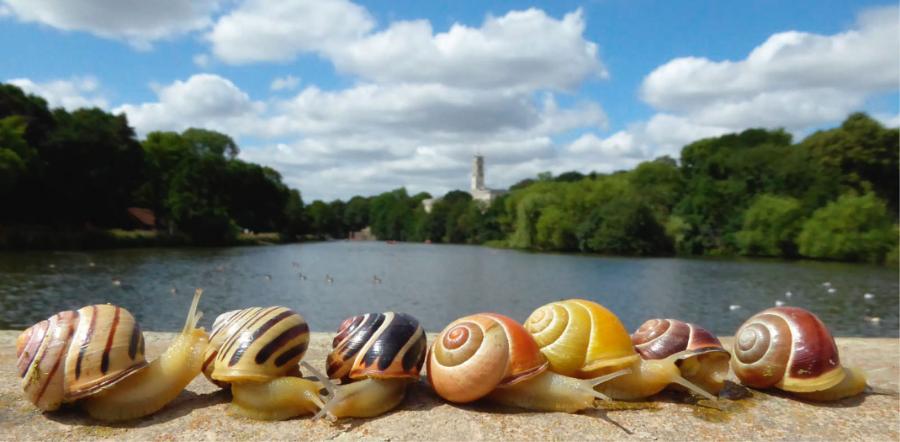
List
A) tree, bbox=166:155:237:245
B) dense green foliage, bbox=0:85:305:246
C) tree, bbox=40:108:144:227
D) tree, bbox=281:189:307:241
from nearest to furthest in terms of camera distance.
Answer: dense green foliage, bbox=0:85:305:246 → tree, bbox=40:108:144:227 → tree, bbox=166:155:237:245 → tree, bbox=281:189:307:241

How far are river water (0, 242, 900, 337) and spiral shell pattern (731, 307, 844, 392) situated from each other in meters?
13.2

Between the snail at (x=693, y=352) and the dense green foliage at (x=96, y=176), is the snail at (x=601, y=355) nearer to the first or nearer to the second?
the snail at (x=693, y=352)

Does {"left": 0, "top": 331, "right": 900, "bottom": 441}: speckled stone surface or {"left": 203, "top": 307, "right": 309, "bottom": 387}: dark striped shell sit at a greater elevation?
{"left": 203, "top": 307, "right": 309, "bottom": 387}: dark striped shell

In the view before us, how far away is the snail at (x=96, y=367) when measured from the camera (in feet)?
12.9

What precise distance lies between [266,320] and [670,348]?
295 cm

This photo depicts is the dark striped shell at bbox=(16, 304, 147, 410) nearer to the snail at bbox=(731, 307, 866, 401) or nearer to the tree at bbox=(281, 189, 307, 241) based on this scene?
the snail at bbox=(731, 307, 866, 401)

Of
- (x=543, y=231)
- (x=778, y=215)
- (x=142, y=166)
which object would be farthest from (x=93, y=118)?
(x=778, y=215)

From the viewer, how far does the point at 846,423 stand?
13.9ft

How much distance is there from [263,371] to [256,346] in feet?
0.56

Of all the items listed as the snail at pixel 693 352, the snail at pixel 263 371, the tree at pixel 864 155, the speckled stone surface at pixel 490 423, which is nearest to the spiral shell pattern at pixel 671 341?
the snail at pixel 693 352

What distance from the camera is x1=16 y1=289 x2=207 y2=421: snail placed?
393 centimetres

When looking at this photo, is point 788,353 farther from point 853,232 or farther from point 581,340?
point 853,232

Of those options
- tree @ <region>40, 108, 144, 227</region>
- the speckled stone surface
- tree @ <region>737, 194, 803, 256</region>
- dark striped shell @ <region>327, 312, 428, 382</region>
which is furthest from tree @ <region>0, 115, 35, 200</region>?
tree @ <region>737, 194, 803, 256</region>

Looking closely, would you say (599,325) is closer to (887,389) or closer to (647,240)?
(887,389)
